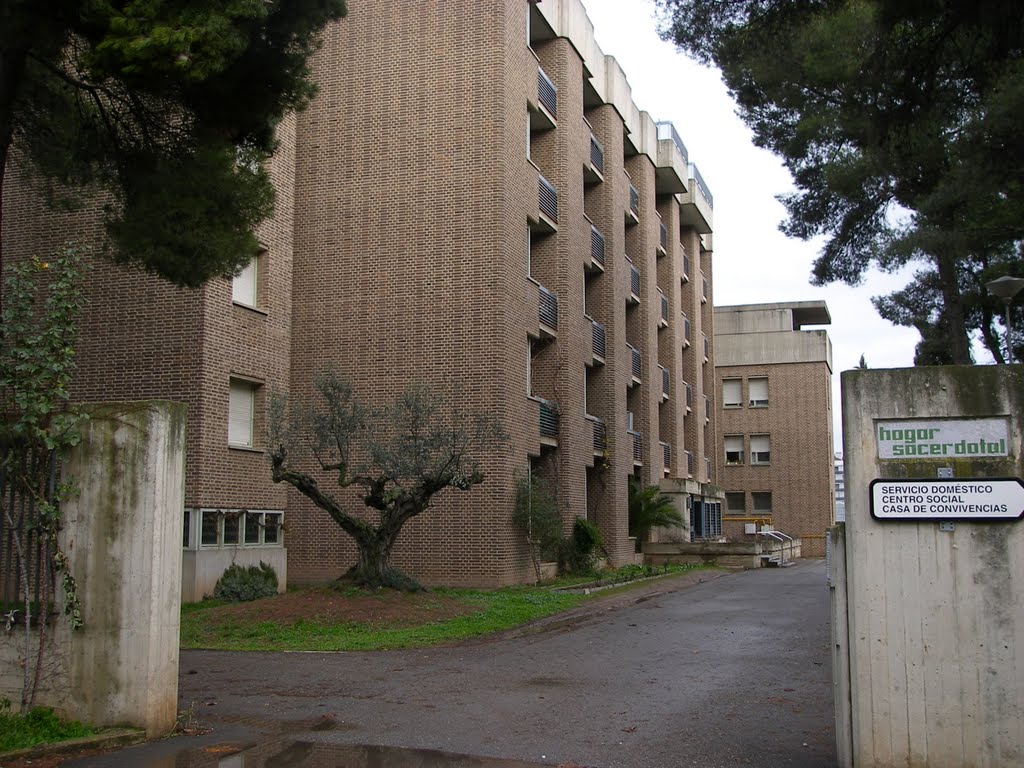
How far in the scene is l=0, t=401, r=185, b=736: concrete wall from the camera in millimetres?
7836

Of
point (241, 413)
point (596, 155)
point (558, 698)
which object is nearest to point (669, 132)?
point (596, 155)

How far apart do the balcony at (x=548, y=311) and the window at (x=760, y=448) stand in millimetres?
33801

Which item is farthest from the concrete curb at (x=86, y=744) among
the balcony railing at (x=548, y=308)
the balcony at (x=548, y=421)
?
the balcony railing at (x=548, y=308)

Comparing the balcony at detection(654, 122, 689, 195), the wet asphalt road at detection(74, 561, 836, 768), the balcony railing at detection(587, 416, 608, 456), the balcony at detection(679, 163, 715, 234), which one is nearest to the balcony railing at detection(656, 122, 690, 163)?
the balcony at detection(654, 122, 689, 195)

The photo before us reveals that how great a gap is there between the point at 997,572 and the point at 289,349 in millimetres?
19591

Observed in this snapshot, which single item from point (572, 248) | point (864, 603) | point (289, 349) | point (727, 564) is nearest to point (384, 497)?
point (289, 349)

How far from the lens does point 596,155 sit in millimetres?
32188

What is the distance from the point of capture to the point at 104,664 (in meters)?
7.85

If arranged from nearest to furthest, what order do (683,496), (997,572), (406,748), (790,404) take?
(997,572), (406,748), (683,496), (790,404)

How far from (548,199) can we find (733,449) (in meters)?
34.9

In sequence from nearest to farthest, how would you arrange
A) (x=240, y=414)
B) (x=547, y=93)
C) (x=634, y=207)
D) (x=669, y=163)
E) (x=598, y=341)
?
(x=240, y=414) → (x=547, y=93) → (x=598, y=341) → (x=634, y=207) → (x=669, y=163)

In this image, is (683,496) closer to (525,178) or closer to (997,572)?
(525,178)

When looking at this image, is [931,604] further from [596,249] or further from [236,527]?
[596,249]

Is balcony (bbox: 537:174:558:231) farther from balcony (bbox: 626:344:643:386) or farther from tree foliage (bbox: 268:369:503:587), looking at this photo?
tree foliage (bbox: 268:369:503:587)
